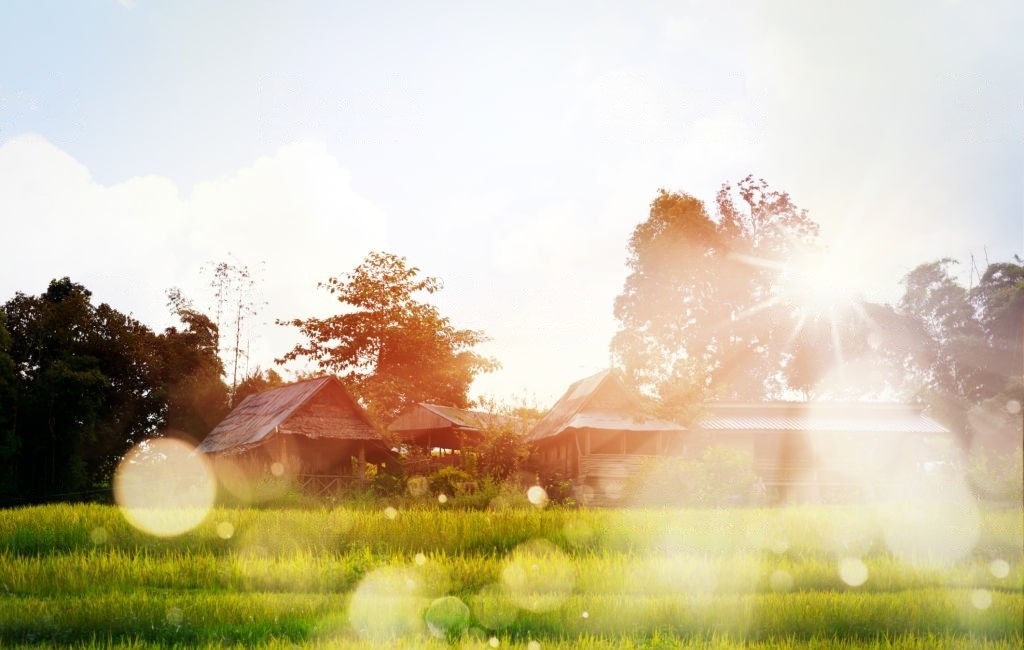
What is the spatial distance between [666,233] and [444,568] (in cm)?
3140

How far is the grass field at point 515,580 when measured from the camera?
7676 mm

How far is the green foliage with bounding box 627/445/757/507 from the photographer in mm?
22312

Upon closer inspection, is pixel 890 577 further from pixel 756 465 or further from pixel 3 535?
pixel 756 465

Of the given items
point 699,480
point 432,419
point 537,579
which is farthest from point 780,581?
point 432,419

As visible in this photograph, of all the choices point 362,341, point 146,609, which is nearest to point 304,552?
point 146,609

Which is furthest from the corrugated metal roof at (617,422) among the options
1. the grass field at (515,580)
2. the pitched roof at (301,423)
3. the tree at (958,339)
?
the grass field at (515,580)

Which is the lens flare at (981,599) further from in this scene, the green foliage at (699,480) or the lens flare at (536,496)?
the green foliage at (699,480)

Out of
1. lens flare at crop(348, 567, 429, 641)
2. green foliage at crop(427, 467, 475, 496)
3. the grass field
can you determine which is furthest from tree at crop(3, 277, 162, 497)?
lens flare at crop(348, 567, 429, 641)

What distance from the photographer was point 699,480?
2231 centimetres

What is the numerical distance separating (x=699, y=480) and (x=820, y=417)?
10768mm

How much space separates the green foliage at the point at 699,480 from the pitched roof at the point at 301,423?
349 inches

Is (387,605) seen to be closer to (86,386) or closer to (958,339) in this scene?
(86,386)

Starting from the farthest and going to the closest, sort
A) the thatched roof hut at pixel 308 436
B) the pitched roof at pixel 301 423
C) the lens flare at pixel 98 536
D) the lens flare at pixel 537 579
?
the thatched roof hut at pixel 308 436 < the pitched roof at pixel 301 423 < the lens flare at pixel 98 536 < the lens flare at pixel 537 579

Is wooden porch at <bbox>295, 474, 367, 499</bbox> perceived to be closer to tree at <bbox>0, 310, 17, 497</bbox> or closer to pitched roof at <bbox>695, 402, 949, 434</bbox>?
pitched roof at <bbox>695, 402, 949, 434</bbox>
